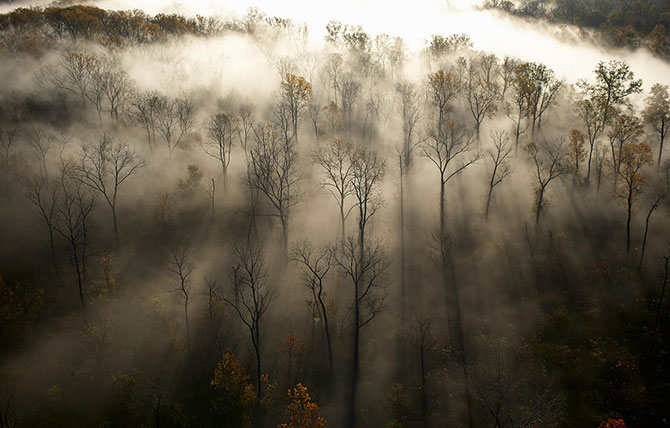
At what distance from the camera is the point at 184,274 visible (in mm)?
40812

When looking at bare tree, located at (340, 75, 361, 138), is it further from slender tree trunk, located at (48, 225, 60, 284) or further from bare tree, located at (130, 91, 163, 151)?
slender tree trunk, located at (48, 225, 60, 284)

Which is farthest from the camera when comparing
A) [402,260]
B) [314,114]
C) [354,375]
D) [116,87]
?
[314,114]

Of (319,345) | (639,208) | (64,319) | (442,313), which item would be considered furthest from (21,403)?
(639,208)

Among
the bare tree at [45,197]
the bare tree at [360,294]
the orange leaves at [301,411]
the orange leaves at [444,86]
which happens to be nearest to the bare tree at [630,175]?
the orange leaves at [444,86]

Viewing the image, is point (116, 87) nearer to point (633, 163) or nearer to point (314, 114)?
point (314, 114)

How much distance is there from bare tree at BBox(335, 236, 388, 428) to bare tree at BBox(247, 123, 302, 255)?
943 centimetres

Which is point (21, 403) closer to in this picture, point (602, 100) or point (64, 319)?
point (64, 319)

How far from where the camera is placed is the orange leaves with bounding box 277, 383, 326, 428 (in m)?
29.3

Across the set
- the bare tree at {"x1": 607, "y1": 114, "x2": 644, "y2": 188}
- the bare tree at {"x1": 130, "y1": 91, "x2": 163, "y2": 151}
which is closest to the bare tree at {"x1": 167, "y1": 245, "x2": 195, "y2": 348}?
the bare tree at {"x1": 130, "y1": 91, "x2": 163, "y2": 151}

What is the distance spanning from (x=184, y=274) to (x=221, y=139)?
72.3 feet

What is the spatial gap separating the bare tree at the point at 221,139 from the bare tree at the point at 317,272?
60.5 ft

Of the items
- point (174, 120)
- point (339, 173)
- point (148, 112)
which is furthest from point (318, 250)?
point (148, 112)

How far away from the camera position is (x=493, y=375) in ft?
106

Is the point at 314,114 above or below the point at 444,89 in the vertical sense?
below
